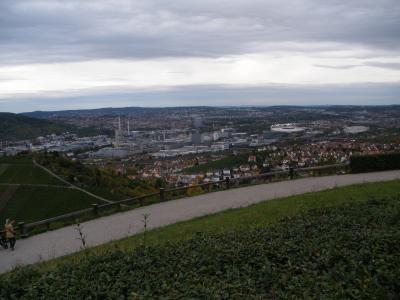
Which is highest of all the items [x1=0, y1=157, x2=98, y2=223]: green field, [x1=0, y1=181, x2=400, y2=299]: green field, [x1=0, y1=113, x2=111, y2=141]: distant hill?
[x1=0, y1=181, x2=400, y2=299]: green field

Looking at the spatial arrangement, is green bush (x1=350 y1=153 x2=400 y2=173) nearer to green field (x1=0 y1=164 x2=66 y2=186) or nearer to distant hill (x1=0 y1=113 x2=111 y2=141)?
green field (x1=0 y1=164 x2=66 y2=186)

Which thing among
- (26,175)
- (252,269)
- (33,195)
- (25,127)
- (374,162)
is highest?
(252,269)

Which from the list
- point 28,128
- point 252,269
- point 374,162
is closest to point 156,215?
point 252,269

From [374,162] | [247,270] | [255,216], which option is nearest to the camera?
[247,270]

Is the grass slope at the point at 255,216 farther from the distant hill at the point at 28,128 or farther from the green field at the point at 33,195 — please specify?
the distant hill at the point at 28,128

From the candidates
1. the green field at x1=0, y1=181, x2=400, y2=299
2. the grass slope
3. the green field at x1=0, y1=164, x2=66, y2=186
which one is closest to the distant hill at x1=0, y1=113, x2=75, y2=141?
the green field at x1=0, y1=164, x2=66, y2=186

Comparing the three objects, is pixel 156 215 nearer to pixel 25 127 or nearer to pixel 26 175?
pixel 26 175

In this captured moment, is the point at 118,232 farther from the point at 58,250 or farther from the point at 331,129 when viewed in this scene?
the point at 331,129

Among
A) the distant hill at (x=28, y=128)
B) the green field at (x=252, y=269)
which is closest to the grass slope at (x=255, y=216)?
the green field at (x=252, y=269)

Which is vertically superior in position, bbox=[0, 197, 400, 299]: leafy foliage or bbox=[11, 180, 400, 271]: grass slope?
bbox=[0, 197, 400, 299]: leafy foliage
